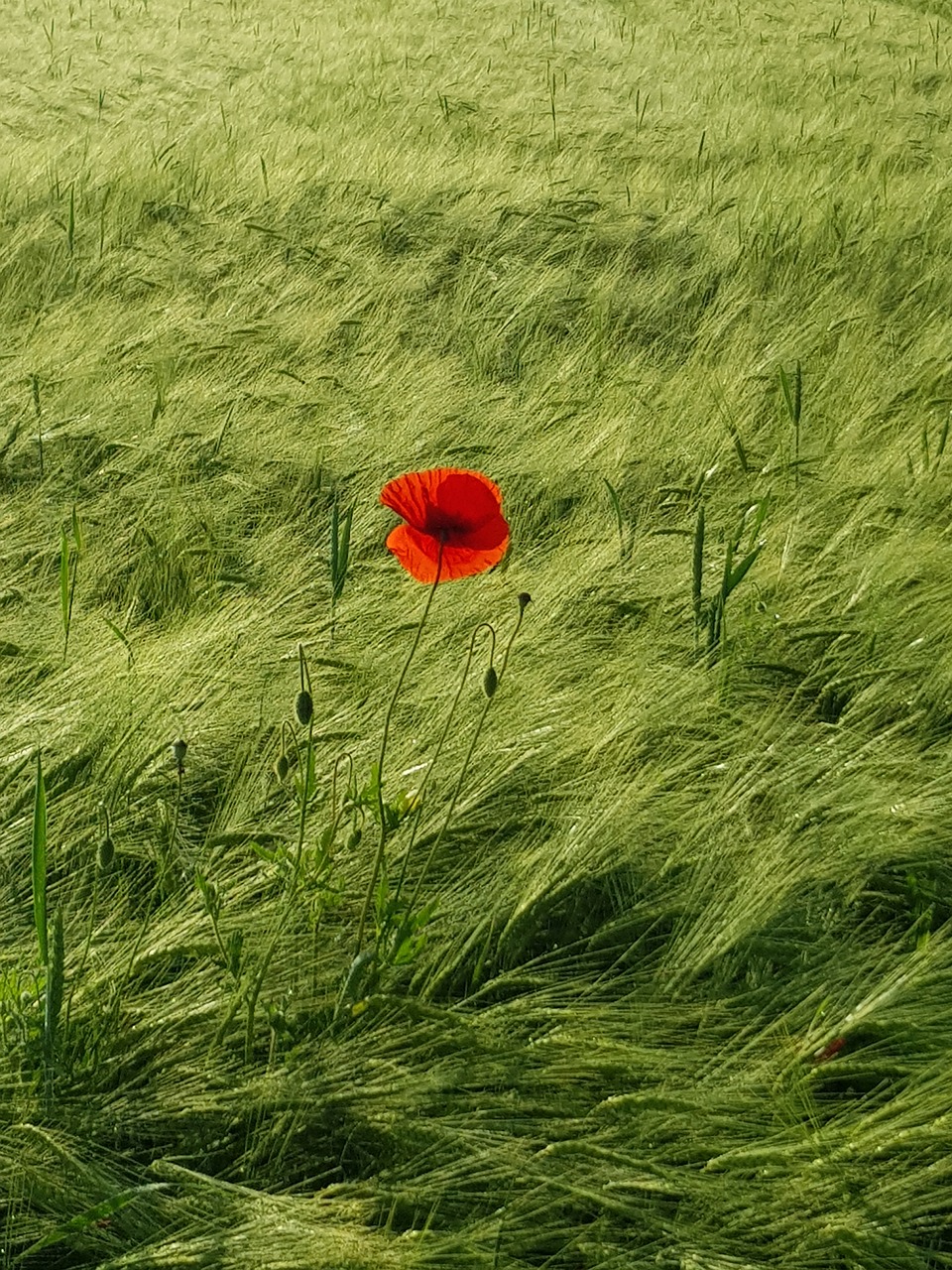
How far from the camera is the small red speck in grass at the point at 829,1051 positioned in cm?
95

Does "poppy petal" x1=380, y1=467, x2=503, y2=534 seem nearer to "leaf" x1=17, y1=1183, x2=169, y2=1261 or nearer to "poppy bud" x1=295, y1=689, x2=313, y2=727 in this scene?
"poppy bud" x1=295, y1=689, x2=313, y2=727

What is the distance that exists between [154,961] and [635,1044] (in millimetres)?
406

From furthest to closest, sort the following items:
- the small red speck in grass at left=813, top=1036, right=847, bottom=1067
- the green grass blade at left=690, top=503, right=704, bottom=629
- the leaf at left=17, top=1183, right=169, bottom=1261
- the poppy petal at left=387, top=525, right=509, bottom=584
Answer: the green grass blade at left=690, top=503, right=704, bottom=629 → the poppy petal at left=387, top=525, right=509, bottom=584 → the small red speck in grass at left=813, top=1036, right=847, bottom=1067 → the leaf at left=17, top=1183, right=169, bottom=1261

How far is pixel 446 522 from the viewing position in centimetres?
106

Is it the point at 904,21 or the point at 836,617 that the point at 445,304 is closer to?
the point at 836,617

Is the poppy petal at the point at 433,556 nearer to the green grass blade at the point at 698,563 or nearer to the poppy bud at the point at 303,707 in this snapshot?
the poppy bud at the point at 303,707

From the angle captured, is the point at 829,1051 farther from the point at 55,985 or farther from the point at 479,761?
the point at 55,985

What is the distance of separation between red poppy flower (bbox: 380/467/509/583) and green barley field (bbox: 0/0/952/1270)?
0.40 ft

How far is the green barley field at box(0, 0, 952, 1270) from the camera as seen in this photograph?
0.88 m

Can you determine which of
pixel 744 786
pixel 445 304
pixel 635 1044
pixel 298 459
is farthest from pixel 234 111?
pixel 635 1044

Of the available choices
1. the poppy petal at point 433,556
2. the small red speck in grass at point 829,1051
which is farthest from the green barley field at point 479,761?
the poppy petal at point 433,556

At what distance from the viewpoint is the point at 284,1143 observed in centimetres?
89

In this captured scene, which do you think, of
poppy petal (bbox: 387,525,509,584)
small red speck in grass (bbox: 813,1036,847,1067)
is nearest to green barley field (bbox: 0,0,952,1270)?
small red speck in grass (bbox: 813,1036,847,1067)

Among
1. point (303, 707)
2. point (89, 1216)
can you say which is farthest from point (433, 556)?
point (89, 1216)
